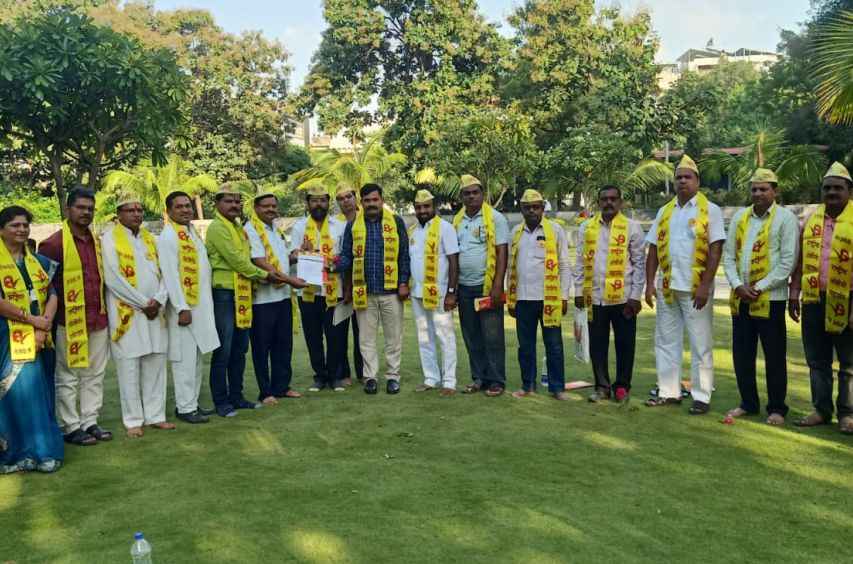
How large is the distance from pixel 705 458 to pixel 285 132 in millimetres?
31304

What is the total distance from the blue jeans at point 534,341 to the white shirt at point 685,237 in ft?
3.51

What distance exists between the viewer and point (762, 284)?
5.65 metres

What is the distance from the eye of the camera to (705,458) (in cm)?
495

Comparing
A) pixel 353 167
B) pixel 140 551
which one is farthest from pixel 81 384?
pixel 353 167

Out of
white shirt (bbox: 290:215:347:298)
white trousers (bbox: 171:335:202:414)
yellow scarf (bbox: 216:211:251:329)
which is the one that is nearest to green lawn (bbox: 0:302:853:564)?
white trousers (bbox: 171:335:202:414)

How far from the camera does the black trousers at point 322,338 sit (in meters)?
7.29

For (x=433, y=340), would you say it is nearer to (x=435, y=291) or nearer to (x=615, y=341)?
(x=435, y=291)

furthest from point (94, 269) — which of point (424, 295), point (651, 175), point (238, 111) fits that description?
point (238, 111)

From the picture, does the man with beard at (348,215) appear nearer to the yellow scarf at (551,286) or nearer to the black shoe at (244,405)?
the black shoe at (244,405)

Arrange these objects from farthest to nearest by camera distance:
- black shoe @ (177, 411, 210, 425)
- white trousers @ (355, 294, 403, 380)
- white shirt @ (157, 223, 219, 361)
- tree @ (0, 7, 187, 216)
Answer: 1. tree @ (0, 7, 187, 216)
2. white trousers @ (355, 294, 403, 380)
3. black shoe @ (177, 411, 210, 425)
4. white shirt @ (157, 223, 219, 361)

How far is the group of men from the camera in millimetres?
5559

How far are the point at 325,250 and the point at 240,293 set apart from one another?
1.10 m

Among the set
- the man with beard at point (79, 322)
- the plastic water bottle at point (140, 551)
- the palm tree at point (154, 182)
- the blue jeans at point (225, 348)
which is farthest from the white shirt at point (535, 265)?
the palm tree at point (154, 182)

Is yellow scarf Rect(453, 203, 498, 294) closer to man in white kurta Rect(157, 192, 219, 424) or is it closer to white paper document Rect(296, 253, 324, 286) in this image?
white paper document Rect(296, 253, 324, 286)
